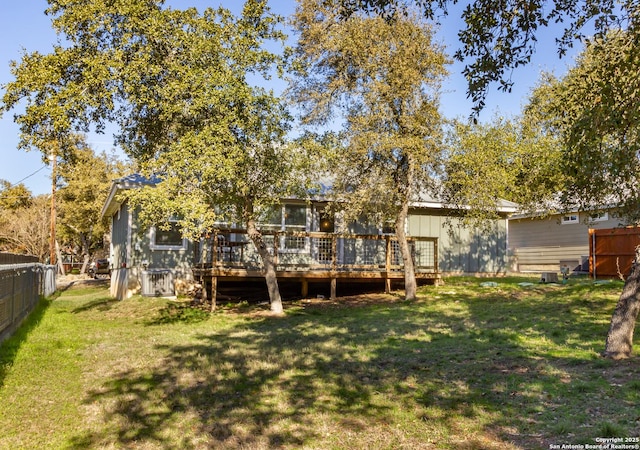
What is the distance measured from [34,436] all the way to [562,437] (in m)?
4.61

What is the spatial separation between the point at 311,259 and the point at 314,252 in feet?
0.88

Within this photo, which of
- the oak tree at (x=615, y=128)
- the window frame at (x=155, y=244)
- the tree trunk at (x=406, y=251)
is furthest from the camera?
the window frame at (x=155, y=244)

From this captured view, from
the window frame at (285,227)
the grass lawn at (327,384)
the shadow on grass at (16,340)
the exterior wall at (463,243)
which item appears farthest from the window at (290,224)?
the shadow on grass at (16,340)

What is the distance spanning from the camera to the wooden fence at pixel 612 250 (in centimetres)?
1667

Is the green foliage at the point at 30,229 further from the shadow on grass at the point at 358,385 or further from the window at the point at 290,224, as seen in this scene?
the shadow on grass at the point at 358,385

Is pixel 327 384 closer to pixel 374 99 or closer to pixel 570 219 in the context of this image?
pixel 374 99

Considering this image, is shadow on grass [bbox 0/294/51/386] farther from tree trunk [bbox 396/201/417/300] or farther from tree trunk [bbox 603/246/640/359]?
tree trunk [bbox 396/201/417/300]

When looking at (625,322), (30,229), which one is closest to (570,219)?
(625,322)

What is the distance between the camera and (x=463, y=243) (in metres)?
20.8

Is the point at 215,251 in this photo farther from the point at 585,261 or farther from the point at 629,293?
the point at 585,261

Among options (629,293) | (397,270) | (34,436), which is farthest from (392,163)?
(34,436)

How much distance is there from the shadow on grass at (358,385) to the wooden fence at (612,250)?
861cm

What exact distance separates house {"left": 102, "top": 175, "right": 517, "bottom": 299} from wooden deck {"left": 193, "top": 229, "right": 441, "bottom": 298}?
0.10 feet

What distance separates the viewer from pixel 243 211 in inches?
487
